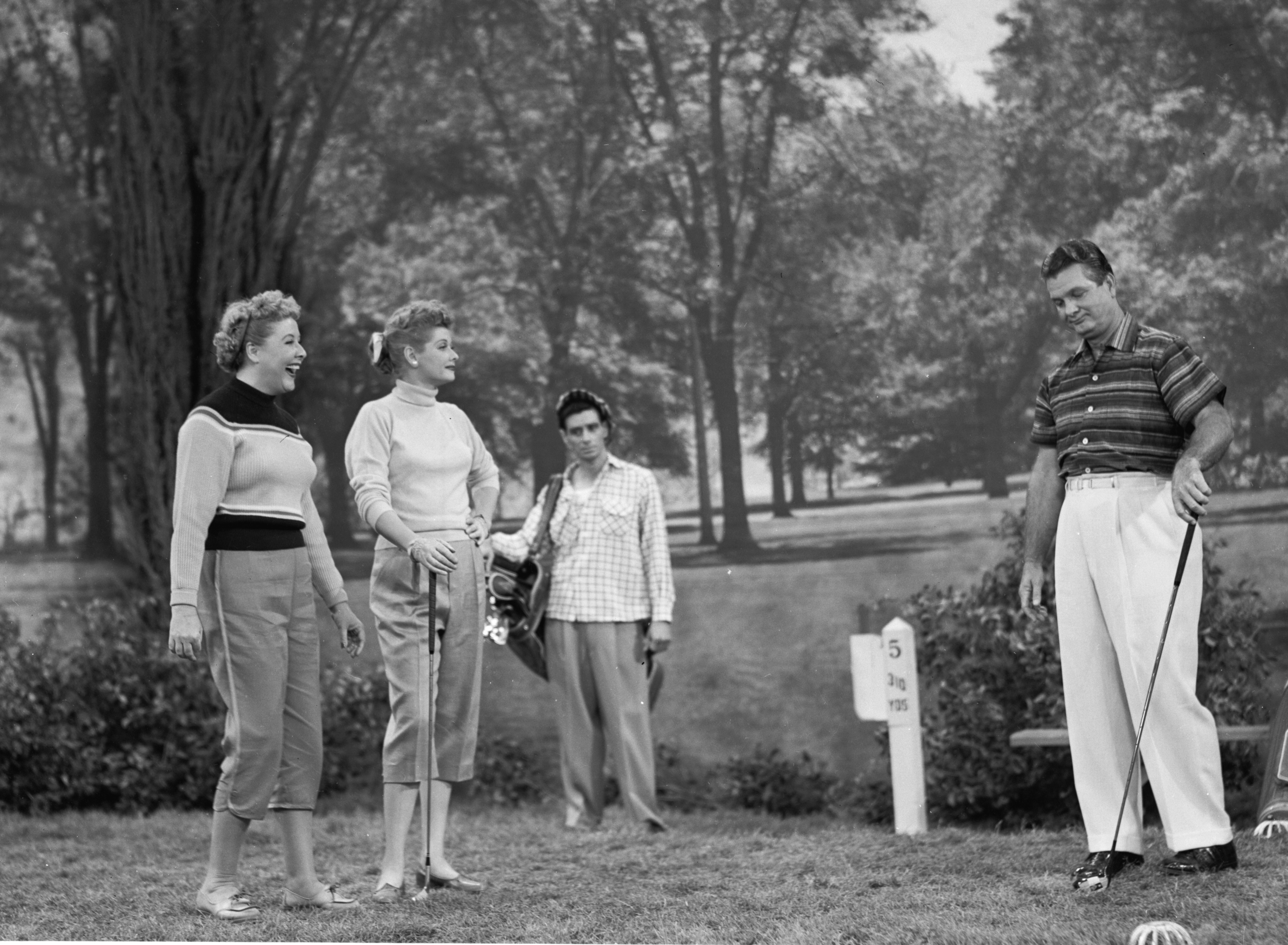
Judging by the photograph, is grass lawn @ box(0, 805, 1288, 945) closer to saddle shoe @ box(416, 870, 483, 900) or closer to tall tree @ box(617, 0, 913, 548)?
saddle shoe @ box(416, 870, 483, 900)

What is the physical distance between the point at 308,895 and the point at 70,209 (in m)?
5.03

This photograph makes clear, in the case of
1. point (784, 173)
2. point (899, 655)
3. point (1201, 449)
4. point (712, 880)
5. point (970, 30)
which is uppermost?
point (970, 30)

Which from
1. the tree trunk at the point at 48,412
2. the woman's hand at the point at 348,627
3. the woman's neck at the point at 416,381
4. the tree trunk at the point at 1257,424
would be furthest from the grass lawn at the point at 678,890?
the tree trunk at the point at 48,412

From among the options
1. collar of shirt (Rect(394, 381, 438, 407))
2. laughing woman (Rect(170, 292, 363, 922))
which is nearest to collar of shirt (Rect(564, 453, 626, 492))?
collar of shirt (Rect(394, 381, 438, 407))

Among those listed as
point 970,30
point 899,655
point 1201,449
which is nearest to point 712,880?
point 899,655

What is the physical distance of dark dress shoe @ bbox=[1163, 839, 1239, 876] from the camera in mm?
4152

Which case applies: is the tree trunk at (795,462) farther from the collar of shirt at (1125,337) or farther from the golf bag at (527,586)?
the collar of shirt at (1125,337)

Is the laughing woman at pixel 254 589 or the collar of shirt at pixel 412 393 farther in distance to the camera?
the collar of shirt at pixel 412 393

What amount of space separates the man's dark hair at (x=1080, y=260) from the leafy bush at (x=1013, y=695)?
1.83 metres

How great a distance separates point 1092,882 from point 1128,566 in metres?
0.84

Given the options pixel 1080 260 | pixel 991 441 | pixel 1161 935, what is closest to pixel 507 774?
pixel 991 441

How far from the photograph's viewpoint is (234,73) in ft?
25.8

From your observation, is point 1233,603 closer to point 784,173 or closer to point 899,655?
point 899,655

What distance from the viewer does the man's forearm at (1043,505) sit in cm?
452
